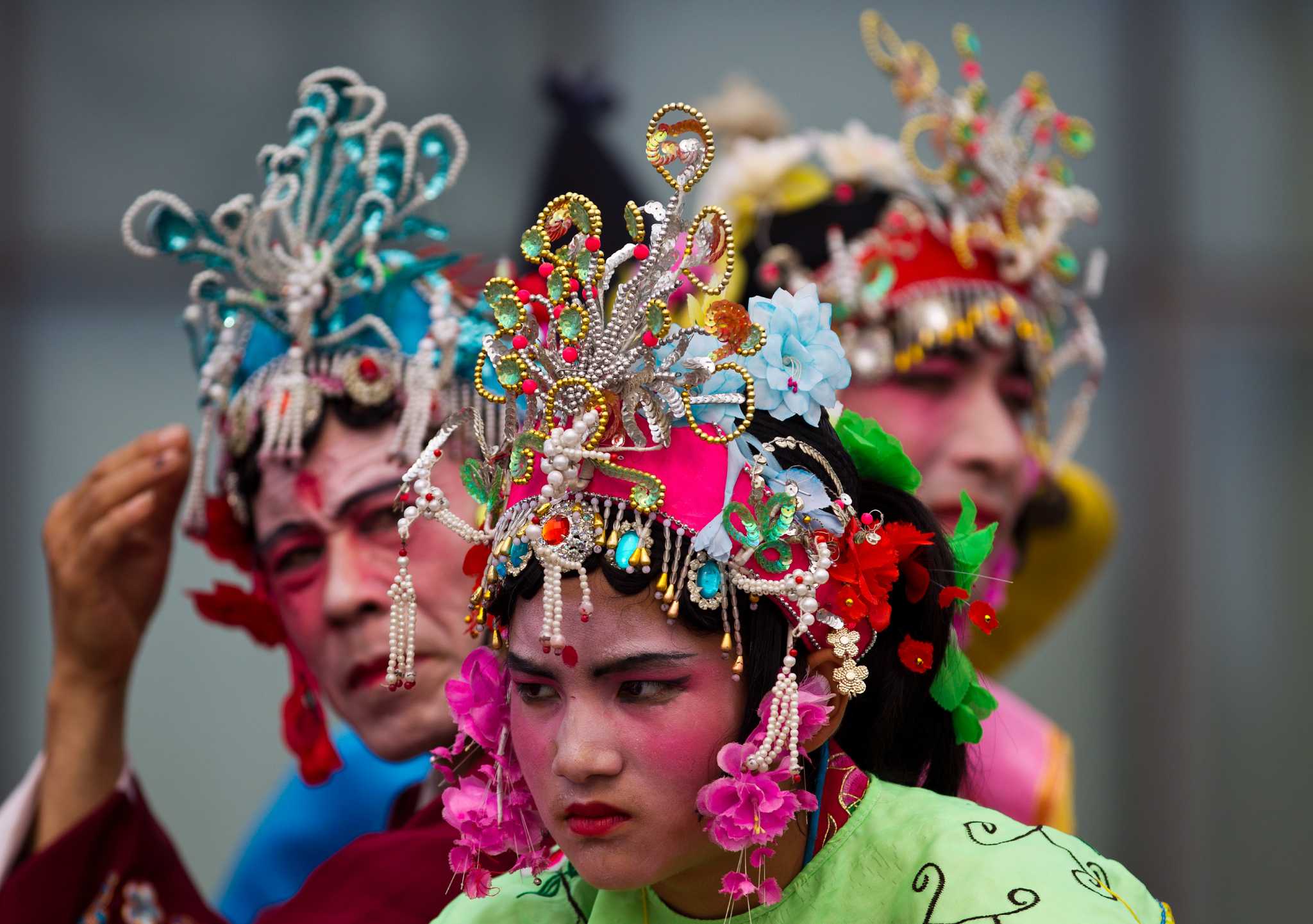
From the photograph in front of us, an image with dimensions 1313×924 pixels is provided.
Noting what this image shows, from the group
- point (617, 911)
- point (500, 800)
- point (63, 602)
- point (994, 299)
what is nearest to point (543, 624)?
point (500, 800)

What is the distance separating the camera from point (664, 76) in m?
4.81

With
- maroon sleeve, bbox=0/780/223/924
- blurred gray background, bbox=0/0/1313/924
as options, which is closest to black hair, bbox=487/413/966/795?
maroon sleeve, bbox=0/780/223/924

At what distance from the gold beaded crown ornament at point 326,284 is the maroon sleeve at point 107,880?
0.60 metres

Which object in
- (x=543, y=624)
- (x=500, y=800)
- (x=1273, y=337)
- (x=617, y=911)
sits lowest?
(x=617, y=911)

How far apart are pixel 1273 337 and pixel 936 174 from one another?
7.92 ft

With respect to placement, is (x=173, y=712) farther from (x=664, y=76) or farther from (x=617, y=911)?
(x=617, y=911)

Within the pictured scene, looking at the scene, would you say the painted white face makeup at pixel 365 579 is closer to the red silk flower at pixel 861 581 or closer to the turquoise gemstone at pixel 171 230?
the turquoise gemstone at pixel 171 230

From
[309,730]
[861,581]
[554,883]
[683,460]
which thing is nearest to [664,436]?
[683,460]

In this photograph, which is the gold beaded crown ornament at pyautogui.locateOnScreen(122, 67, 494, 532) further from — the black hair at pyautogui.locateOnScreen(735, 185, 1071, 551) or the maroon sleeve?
the black hair at pyautogui.locateOnScreen(735, 185, 1071, 551)

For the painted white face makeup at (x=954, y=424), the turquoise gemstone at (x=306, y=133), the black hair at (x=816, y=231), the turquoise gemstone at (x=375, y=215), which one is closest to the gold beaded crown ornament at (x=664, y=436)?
the turquoise gemstone at (x=375, y=215)

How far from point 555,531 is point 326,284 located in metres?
0.99

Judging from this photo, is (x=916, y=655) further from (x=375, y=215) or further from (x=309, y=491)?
(x=375, y=215)

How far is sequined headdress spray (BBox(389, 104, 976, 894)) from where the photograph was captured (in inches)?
65.0

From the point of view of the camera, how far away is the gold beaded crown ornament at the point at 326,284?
8.05ft
